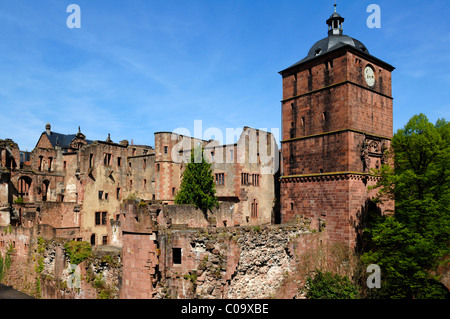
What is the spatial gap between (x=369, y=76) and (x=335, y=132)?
5.24 m

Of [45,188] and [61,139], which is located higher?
[61,139]

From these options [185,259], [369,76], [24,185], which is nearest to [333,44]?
[369,76]

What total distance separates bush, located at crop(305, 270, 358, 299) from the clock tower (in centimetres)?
259

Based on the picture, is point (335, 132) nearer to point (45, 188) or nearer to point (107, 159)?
point (107, 159)

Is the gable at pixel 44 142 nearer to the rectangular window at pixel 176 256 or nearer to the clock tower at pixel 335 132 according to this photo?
the clock tower at pixel 335 132

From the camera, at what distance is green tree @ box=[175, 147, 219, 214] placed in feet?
116

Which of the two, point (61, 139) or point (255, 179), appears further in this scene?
point (61, 139)

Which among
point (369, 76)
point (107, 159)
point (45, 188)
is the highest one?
point (369, 76)

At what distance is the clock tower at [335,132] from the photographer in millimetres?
24203

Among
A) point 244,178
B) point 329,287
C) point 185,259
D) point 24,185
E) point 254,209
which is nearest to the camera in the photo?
point 185,259

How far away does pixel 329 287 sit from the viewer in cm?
2212

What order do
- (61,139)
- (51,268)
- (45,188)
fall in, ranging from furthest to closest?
1. (61,139)
2. (45,188)
3. (51,268)

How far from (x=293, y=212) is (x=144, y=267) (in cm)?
1289

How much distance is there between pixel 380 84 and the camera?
88.7ft
